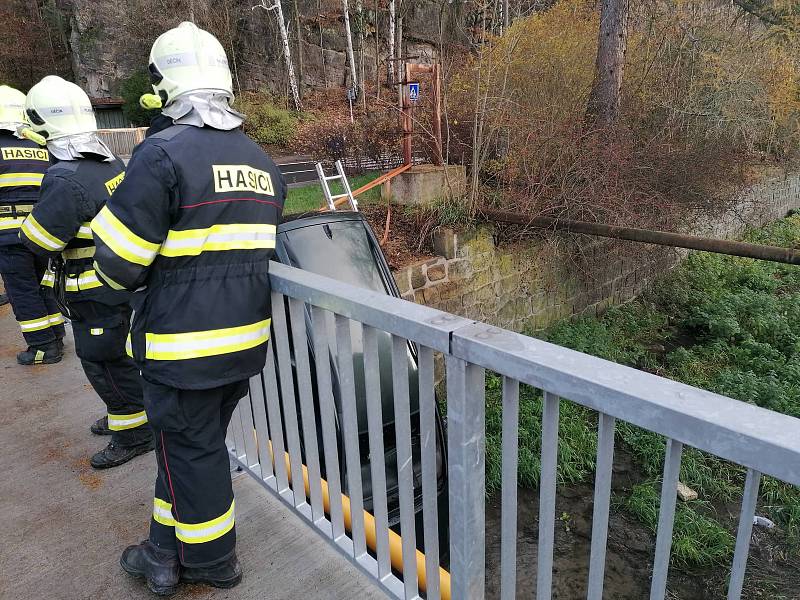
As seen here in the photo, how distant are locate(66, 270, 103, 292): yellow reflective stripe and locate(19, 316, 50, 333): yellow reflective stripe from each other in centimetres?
187

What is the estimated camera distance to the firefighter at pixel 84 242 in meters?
2.69

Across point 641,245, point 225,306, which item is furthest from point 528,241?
point 225,306

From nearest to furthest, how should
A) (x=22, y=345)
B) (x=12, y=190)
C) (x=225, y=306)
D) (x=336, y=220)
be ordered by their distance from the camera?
(x=225, y=306), (x=336, y=220), (x=12, y=190), (x=22, y=345)

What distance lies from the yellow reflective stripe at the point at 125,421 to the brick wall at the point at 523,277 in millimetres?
4009

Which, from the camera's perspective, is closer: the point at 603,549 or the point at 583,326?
the point at 603,549

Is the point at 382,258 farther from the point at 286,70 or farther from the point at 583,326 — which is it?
the point at 286,70

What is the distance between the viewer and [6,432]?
11.2 feet

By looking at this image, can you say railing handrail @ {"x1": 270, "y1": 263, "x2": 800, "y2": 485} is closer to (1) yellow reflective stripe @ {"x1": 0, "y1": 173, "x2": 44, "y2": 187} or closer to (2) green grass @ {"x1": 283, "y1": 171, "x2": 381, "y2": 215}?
(1) yellow reflective stripe @ {"x1": 0, "y1": 173, "x2": 44, "y2": 187}

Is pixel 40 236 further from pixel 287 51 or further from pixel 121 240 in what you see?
pixel 287 51

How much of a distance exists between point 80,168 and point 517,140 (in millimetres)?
6590

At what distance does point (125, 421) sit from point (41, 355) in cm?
196

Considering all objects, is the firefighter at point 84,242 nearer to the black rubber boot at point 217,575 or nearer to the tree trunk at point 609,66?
the black rubber boot at point 217,575

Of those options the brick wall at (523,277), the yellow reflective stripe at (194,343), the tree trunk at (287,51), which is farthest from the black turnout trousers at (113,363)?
the tree trunk at (287,51)

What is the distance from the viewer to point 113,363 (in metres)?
2.91
